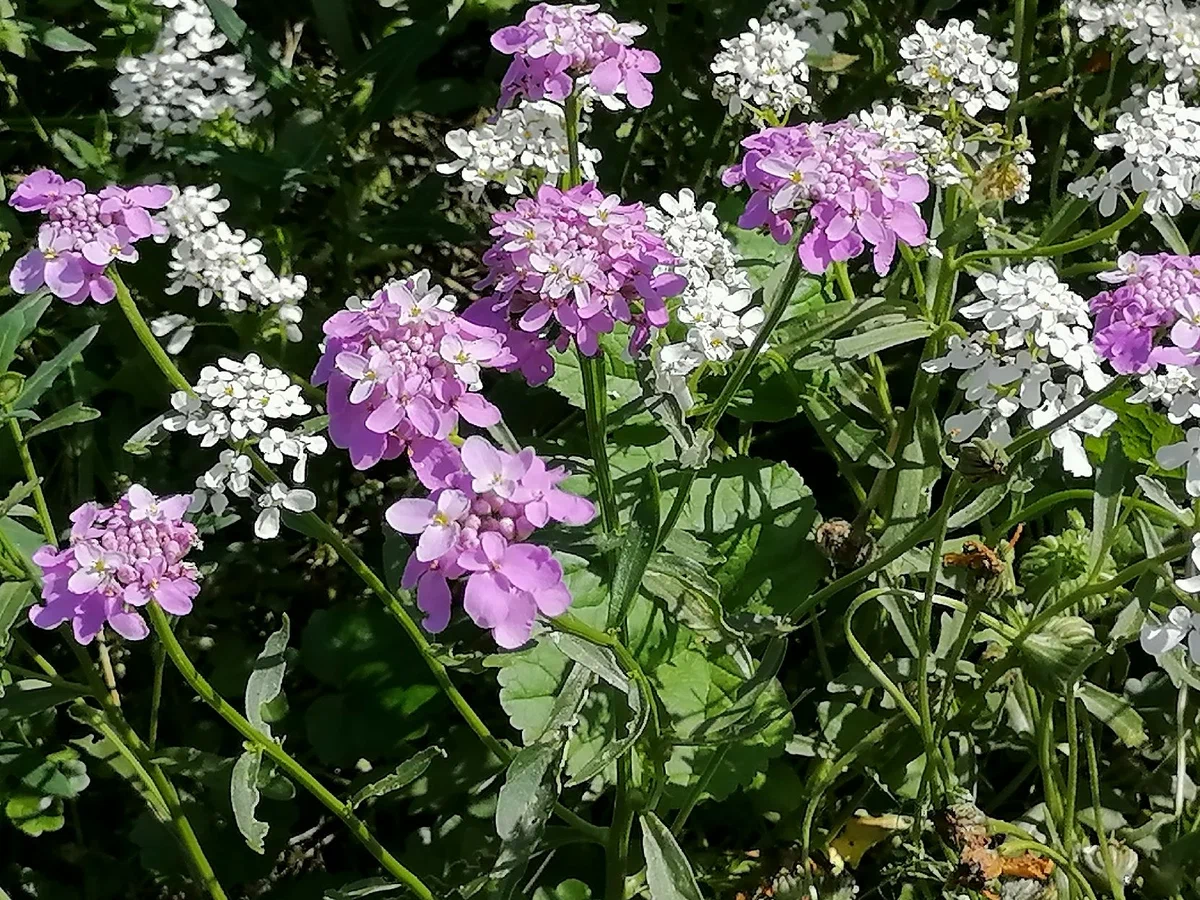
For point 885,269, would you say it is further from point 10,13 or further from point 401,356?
point 10,13

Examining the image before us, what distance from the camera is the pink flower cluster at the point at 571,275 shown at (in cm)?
129

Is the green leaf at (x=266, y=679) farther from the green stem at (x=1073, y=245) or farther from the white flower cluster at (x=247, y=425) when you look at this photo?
the green stem at (x=1073, y=245)

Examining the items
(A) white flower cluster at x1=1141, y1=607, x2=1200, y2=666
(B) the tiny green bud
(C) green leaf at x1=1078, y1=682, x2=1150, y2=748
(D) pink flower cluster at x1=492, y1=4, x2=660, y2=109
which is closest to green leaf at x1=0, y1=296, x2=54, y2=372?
(B) the tiny green bud

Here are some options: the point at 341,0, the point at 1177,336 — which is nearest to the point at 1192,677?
the point at 1177,336

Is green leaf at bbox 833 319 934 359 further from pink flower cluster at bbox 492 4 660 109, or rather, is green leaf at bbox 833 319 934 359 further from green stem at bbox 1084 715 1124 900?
green stem at bbox 1084 715 1124 900

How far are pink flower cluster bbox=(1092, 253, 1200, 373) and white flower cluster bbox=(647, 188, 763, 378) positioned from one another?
0.44m

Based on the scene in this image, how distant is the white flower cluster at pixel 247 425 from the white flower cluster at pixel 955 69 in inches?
43.5

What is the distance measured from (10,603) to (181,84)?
1.07 metres

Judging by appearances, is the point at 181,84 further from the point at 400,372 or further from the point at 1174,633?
the point at 1174,633

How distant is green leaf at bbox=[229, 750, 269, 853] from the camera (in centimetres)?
135

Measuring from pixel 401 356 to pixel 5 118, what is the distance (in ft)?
5.21

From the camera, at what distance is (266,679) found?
1506mm

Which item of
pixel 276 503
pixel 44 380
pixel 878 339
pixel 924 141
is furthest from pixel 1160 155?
pixel 44 380

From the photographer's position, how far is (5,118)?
7.66ft
